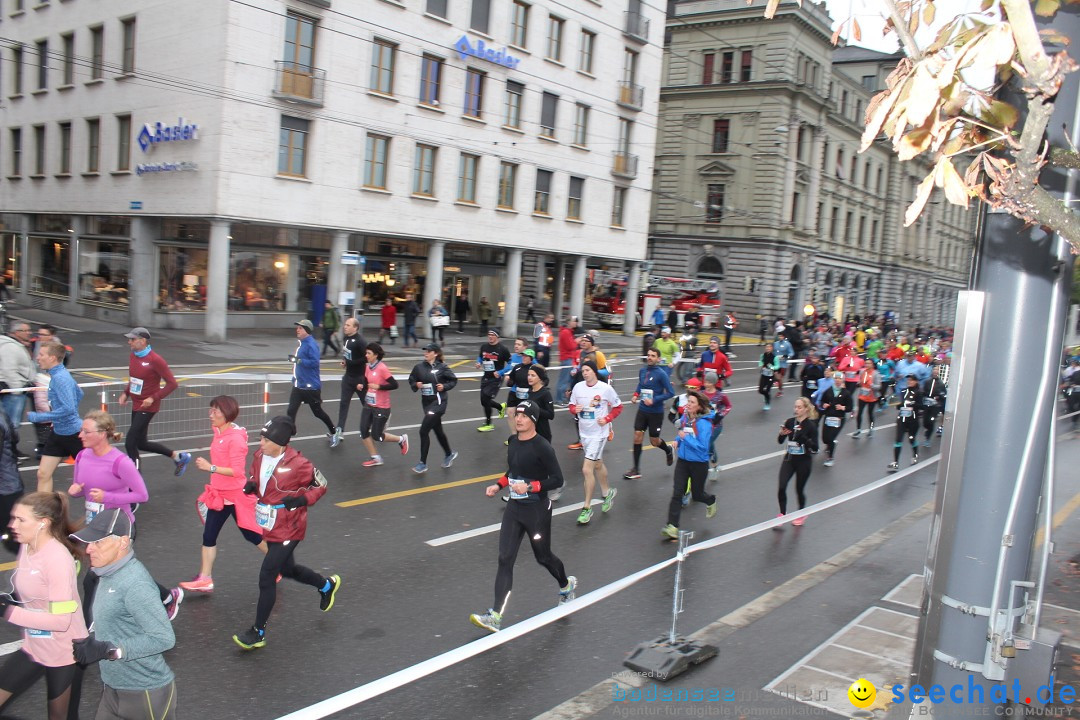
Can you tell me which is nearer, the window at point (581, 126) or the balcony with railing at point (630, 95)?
the window at point (581, 126)

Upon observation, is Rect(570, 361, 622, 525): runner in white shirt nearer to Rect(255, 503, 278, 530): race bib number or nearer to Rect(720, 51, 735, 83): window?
Rect(255, 503, 278, 530): race bib number

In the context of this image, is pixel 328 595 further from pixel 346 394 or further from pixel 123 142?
pixel 123 142

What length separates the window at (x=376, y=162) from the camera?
27.5 meters

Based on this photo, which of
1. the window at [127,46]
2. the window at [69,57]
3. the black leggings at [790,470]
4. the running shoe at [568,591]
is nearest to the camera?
the running shoe at [568,591]

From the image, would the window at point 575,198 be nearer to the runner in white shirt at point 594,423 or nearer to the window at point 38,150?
the window at point 38,150

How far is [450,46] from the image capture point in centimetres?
2922

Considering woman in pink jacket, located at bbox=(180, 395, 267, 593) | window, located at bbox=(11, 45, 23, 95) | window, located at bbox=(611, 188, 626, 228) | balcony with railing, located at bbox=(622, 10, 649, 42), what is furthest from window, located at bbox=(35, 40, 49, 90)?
woman in pink jacket, located at bbox=(180, 395, 267, 593)

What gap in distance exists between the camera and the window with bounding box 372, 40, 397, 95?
2722cm

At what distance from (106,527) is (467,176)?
27769mm

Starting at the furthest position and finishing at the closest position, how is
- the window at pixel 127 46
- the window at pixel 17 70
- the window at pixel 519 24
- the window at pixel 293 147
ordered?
the window at pixel 17 70
the window at pixel 519 24
the window at pixel 127 46
the window at pixel 293 147

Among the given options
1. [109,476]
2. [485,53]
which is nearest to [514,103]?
[485,53]

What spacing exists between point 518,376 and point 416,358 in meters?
13.4

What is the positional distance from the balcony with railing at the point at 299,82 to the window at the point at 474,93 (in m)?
6.03

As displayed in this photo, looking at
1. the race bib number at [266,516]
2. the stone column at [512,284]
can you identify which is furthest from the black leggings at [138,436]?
the stone column at [512,284]
